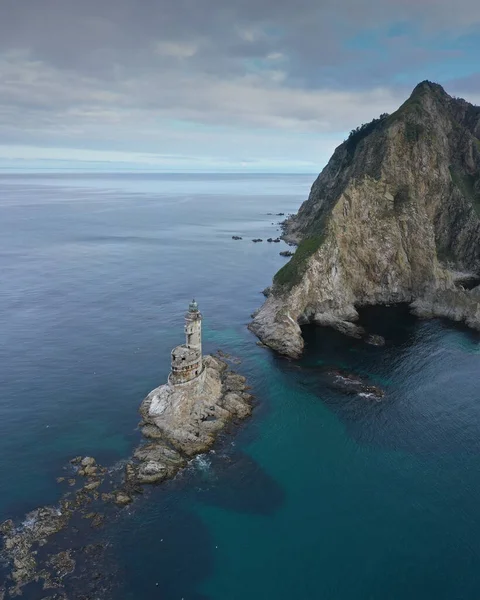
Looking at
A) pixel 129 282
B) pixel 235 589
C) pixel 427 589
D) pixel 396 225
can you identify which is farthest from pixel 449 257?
pixel 235 589

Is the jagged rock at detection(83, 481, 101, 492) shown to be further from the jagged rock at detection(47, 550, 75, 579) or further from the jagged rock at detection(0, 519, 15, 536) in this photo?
the jagged rock at detection(47, 550, 75, 579)

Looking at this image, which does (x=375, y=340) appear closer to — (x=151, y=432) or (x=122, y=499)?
(x=151, y=432)

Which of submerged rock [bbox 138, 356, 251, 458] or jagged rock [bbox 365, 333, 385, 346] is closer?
submerged rock [bbox 138, 356, 251, 458]

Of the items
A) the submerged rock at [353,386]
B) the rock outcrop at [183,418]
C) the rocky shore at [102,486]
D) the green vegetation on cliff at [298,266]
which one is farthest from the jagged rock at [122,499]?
the green vegetation on cliff at [298,266]

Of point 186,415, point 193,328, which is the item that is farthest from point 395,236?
point 186,415

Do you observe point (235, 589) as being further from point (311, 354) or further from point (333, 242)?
point (333, 242)

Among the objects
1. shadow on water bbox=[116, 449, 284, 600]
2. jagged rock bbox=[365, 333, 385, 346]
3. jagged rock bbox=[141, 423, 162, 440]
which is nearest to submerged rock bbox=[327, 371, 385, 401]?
jagged rock bbox=[365, 333, 385, 346]
